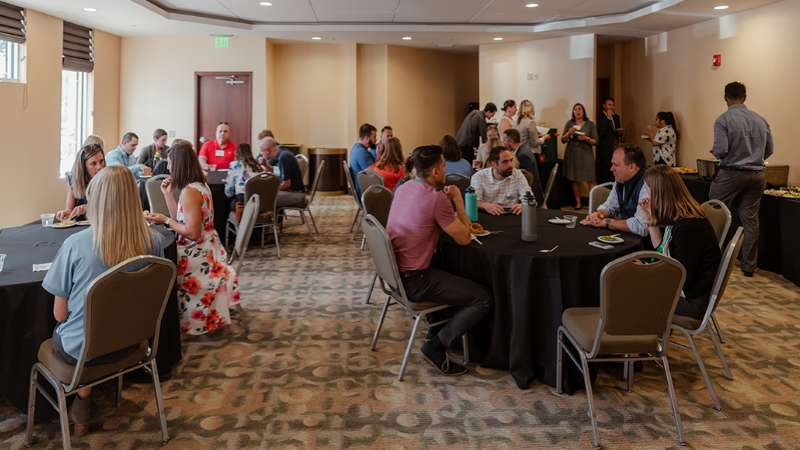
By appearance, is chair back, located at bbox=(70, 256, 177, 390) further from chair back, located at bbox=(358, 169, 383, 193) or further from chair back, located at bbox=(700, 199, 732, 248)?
chair back, located at bbox=(358, 169, 383, 193)

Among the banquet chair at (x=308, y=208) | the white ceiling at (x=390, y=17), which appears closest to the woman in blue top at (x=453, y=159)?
the banquet chair at (x=308, y=208)

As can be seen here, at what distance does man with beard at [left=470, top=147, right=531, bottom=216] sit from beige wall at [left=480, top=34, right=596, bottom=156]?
6.03 meters

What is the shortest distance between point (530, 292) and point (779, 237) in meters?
3.93

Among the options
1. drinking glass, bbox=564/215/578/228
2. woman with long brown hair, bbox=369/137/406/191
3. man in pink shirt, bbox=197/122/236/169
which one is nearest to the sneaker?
drinking glass, bbox=564/215/578/228

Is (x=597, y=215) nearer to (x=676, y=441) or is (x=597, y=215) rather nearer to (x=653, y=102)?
(x=676, y=441)

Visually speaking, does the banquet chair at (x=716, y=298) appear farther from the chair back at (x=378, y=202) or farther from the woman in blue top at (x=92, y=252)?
the woman in blue top at (x=92, y=252)

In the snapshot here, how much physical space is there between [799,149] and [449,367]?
5.58m

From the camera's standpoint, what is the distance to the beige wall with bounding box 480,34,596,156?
10.1 m

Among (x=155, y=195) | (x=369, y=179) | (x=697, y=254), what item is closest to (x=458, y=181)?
(x=369, y=179)

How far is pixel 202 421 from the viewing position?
2.90 m

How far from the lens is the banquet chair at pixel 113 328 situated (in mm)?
2273

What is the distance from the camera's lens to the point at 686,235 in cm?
292

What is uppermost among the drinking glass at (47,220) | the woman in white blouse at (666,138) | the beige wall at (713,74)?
the beige wall at (713,74)

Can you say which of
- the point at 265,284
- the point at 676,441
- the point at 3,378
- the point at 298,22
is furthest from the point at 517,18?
the point at 3,378
